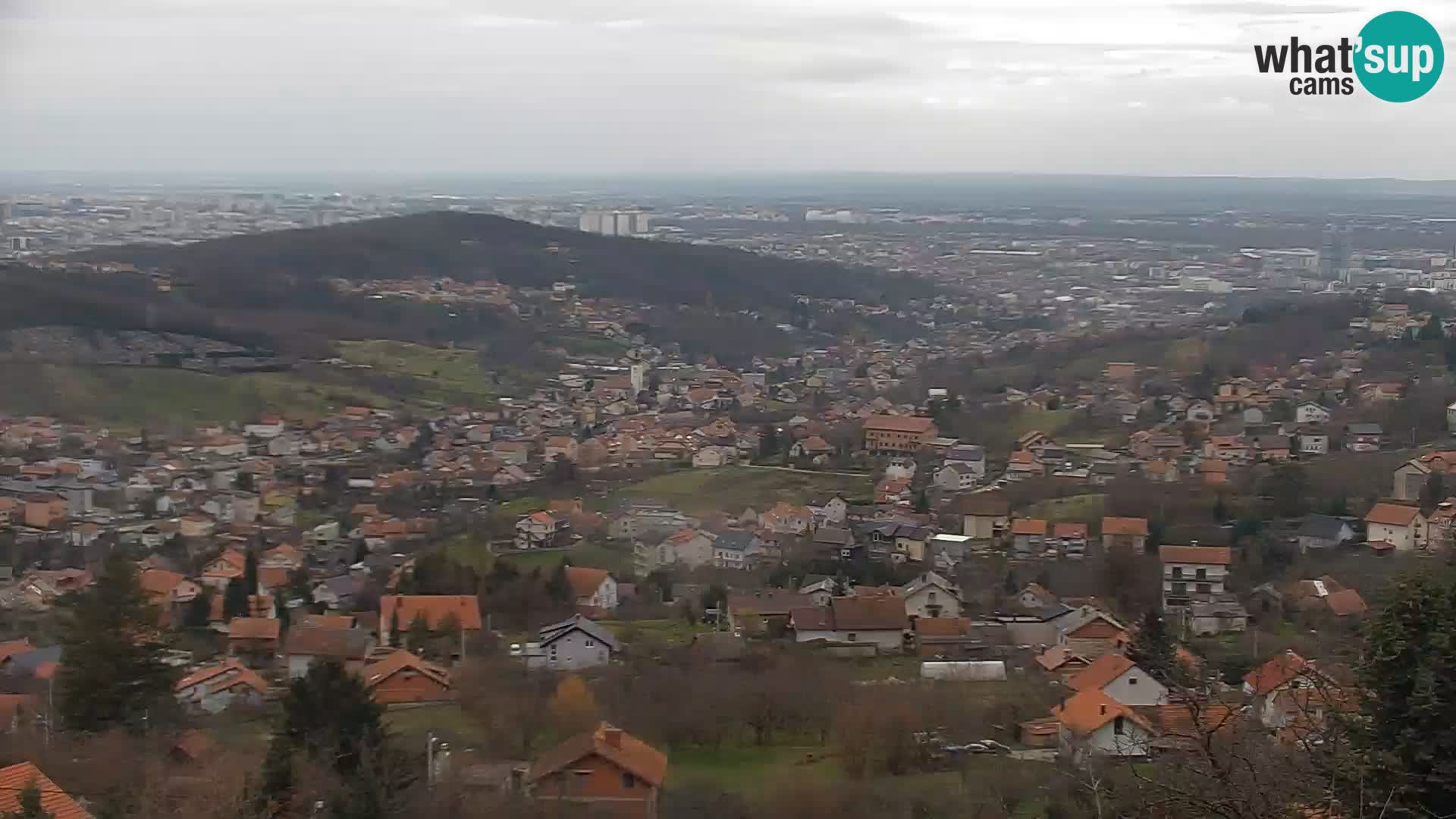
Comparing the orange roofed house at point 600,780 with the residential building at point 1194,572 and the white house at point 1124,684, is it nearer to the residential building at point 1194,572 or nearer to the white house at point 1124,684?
the white house at point 1124,684

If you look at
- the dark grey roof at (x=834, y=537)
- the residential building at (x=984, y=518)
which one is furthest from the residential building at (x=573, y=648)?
the residential building at (x=984, y=518)

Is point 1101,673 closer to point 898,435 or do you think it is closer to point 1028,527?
point 1028,527

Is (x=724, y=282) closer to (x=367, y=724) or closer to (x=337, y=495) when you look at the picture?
(x=337, y=495)

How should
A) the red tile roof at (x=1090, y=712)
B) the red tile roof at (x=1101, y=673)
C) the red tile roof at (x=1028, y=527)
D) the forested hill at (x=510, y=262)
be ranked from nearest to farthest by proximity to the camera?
the red tile roof at (x=1090, y=712) < the red tile roof at (x=1101, y=673) < the red tile roof at (x=1028, y=527) < the forested hill at (x=510, y=262)

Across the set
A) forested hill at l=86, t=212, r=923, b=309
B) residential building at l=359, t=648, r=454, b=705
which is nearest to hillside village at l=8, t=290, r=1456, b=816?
residential building at l=359, t=648, r=454, b=705

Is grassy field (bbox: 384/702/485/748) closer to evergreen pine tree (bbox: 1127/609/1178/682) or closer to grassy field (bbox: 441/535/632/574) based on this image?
evergreen pine tree (bbox: 1127/609/1178/682)
